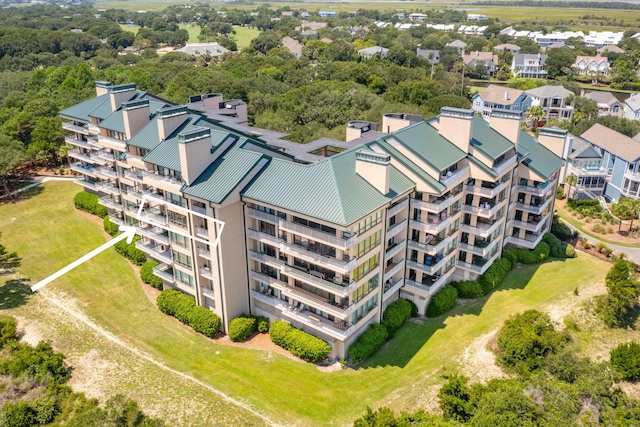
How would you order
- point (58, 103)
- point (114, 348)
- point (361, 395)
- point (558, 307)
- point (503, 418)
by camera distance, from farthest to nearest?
1. point (58, 103)
2. point (558, 307)
3. point (114, 348)
4. point (361, 395)
5. point (503, 418)

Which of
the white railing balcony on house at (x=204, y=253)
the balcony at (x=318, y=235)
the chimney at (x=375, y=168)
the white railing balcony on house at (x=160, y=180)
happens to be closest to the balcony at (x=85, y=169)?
the white railing balcony on house at (x=160, y=180)

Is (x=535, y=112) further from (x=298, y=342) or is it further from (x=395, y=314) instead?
(x=298, y=342)

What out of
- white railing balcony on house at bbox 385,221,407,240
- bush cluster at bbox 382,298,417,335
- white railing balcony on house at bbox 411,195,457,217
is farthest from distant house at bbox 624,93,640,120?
bush cluster at bbox 382,298,417,335

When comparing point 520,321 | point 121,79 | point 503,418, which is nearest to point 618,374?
point 520,321

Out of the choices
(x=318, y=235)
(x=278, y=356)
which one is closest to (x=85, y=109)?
(x=318, y=235)

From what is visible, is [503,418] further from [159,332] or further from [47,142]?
[47,142]

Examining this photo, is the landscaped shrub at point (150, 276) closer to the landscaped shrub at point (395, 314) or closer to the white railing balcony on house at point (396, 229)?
the landscaped shrub at point (395, 314)

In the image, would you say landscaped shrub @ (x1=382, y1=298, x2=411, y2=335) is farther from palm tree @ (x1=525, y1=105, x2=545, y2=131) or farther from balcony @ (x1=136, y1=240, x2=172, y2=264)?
Answer: palm tree @ (x1=525, y1=105, x2=545, y2=131)
